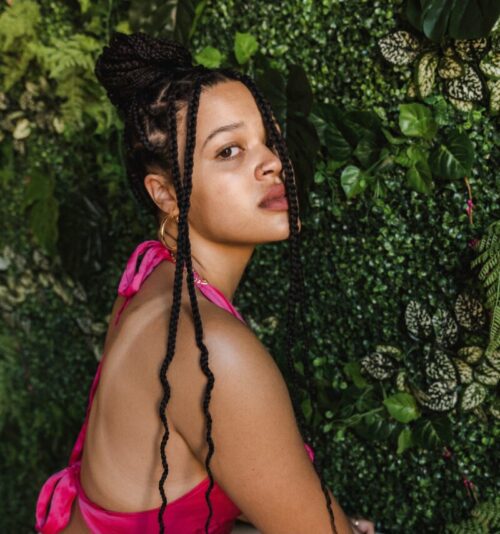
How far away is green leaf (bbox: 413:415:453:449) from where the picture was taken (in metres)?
2.00

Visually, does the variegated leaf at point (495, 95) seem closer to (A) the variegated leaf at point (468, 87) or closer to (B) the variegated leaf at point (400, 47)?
(A) the variegated leaf at point (468, 87)

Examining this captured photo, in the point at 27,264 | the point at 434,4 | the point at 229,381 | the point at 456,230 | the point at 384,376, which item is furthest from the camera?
the point at 27,264

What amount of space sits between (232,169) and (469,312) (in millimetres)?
752

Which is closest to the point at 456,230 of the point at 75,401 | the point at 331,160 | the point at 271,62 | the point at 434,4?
the point at 331,160

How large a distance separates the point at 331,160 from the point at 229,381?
0.90 meters

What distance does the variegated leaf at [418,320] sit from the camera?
2018 millimetres

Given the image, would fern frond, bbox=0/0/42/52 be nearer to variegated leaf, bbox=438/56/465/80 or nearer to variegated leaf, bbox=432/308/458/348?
variegated leaf, bbox=438/56/465/80

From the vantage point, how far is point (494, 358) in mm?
1905

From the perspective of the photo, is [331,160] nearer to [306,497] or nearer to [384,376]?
[384,376]

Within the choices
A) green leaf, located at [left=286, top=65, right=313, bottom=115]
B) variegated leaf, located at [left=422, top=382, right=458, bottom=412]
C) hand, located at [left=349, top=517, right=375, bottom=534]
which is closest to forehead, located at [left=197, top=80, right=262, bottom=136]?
green leaf, located at [left=286, top=65, right=313, bottom=115]

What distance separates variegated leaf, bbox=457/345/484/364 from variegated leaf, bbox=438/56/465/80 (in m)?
0.70

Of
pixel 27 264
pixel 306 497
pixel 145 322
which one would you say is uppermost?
pixel 145 322

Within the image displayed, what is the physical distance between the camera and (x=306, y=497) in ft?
4.96

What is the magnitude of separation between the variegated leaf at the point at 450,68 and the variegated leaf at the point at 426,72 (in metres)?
0.02
